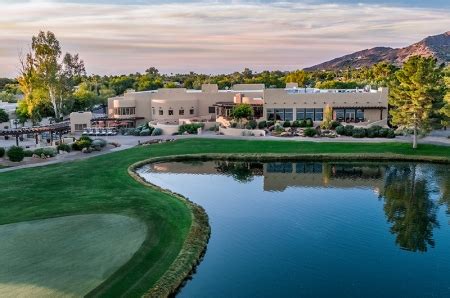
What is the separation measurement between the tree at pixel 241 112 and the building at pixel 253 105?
3.25 metres

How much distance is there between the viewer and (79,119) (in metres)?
60.9

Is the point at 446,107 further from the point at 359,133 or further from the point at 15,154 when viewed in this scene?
the point at 15,154

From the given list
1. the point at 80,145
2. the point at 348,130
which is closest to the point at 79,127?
the point at 80,145

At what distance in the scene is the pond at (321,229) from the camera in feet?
60.5

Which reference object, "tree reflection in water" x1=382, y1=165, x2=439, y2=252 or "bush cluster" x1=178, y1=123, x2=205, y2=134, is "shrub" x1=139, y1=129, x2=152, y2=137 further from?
"tree reflection in water" x1=382, y1=165, x2=439, y2=252

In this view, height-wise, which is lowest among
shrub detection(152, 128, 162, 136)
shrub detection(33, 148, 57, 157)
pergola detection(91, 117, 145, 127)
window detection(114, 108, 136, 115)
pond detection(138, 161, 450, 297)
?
pond detection(138, 161, 450, 297)

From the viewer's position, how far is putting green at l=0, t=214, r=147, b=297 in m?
17.2

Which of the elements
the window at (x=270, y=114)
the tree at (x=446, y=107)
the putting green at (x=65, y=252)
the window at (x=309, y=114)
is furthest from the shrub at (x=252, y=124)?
the putting green at (x=65, y=252)

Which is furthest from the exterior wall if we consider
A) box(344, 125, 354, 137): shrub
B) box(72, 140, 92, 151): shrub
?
box(344, 125, 354, 137): shrub

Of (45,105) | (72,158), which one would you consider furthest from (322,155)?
(45,105)

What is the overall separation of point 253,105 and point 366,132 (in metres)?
15.8

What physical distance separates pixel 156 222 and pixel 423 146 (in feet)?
100

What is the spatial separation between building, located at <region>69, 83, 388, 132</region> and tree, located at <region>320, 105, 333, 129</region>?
179 cm

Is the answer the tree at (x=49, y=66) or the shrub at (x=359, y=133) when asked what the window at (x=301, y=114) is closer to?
the shrub at (x=359, y=133)
